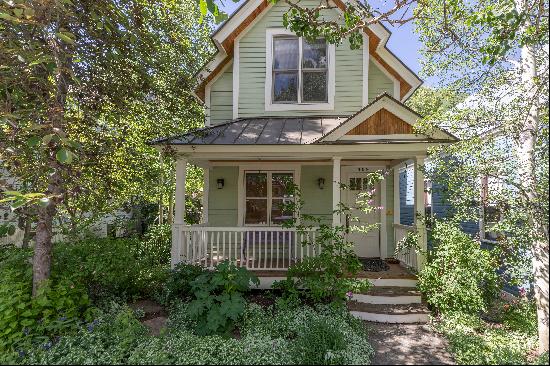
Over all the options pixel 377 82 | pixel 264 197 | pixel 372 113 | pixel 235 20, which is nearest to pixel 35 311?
pixel 264 197

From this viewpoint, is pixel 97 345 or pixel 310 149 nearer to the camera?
pixel 97 345

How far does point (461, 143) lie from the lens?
4.72 metres

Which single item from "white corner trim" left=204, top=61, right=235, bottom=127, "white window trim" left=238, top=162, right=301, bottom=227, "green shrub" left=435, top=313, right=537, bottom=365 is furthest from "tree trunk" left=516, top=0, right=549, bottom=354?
"white corner trim" left=204, top=61, right=235, bottom=127

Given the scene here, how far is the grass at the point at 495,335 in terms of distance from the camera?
385cm

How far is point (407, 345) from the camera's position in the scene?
446 cm

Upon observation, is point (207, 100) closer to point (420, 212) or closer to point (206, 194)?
point (206, 194)

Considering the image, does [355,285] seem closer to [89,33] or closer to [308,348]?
[308,348]

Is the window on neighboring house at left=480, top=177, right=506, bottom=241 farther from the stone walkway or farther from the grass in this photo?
the stone walkway

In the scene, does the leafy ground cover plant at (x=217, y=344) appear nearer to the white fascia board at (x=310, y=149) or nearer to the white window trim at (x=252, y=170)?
the white fascia board at (x=310, y=149)

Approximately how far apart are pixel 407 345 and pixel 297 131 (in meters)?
4.27

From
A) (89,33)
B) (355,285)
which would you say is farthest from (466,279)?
(89,33)

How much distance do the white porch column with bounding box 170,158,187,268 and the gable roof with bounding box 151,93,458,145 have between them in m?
0.65

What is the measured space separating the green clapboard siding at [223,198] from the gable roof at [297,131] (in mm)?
1356

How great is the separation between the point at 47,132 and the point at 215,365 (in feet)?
13.1
